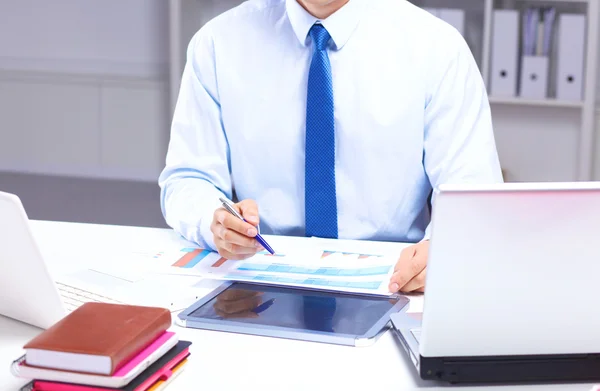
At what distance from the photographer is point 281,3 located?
199 centimetres

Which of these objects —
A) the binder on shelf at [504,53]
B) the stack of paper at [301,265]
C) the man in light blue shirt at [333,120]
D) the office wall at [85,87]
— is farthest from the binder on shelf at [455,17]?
the stack of paper at [301,265]

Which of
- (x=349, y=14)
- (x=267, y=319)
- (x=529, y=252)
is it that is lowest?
(x=267, y=319)

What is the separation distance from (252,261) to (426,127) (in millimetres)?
542

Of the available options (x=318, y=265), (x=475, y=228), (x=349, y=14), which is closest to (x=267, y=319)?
(x=318, y=265)

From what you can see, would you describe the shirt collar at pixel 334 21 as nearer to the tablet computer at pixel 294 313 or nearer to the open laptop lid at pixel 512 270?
the tablet computer at pixel 294 313

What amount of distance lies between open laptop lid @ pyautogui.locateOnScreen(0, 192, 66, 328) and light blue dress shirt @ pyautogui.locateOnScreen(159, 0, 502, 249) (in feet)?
1.97

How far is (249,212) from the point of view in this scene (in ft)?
5.04

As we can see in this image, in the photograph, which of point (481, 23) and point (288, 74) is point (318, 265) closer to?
point (288, 74)

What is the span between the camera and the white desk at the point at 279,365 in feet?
3.67

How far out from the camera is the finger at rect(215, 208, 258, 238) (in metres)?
1.49

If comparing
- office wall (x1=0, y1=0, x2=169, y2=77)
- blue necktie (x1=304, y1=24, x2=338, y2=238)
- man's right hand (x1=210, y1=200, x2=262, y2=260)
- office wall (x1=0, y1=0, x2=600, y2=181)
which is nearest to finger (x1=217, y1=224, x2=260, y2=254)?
man's right hand (x1=210, y1=200, x2=262, y2=260)

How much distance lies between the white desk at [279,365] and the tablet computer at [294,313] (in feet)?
0.05

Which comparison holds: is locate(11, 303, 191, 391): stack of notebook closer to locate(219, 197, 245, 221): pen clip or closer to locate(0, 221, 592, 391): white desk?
locate(0, 221, 592, 391): white desk

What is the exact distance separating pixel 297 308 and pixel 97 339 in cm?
39
